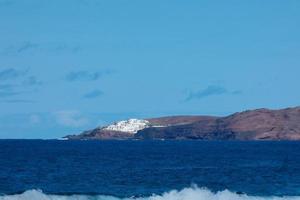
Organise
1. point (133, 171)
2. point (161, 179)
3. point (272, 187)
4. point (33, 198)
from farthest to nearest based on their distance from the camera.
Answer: point (133, 171) → point (161, 179) → point (272, 187) → point (33, 198)

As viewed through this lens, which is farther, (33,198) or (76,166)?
(76,166)

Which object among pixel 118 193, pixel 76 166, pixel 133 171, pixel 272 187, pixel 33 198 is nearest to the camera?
pixel 33 198

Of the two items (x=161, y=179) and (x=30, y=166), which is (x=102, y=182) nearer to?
(x=161, y=179)

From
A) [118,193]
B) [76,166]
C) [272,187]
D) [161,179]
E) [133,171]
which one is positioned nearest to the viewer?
[118,193]

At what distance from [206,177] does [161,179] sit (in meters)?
5.69

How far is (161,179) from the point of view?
77.7 metres

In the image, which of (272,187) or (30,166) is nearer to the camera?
(272,187)

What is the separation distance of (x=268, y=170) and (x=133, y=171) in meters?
15.2

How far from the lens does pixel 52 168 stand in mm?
90750

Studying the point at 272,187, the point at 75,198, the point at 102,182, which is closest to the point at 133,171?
the point at 102,182

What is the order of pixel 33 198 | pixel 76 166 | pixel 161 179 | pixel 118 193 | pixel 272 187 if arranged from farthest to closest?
pixel 76 166
pixel 161 179
pixel 272 187
pixel 118 193
pixel 33 198

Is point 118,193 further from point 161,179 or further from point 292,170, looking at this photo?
point 292,170

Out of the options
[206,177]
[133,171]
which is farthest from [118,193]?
[133,171]

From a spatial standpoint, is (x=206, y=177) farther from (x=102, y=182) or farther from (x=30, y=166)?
(x=30, y=166)
